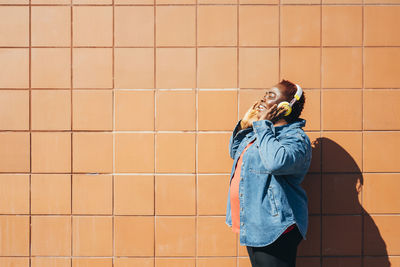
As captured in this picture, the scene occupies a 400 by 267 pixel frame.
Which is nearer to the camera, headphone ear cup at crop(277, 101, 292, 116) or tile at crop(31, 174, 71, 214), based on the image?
headphone ear cup at crop(277, 101, 292, 116)

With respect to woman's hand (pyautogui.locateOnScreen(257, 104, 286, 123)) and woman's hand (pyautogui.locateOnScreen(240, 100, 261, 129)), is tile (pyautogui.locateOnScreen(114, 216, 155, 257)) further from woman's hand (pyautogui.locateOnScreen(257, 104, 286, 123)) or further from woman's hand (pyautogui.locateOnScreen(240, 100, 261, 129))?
woman's hand (pyautogui.locateOnScreen(257, 104, 286, 123))

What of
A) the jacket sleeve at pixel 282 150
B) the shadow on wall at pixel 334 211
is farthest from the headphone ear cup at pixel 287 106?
the shadow on wall at pixel 334 211

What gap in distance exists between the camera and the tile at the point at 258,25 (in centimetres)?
246

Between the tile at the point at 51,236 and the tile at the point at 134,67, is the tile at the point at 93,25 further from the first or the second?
the tile at the point at 51,236

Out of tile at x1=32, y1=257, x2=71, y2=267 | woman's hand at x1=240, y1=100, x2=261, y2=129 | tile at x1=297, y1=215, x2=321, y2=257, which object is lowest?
tile at x1=32, y1=257, x2=71, y2=267

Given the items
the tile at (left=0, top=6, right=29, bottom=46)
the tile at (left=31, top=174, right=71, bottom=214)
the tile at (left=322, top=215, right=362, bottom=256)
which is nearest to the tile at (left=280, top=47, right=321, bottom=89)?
the tile at (left=322, top=215, right=362, bottom=256)

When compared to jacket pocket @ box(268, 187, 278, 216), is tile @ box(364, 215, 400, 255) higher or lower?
lower

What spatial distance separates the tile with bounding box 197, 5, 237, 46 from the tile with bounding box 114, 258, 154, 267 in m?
1.65

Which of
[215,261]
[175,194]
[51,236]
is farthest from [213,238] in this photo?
[51,236]

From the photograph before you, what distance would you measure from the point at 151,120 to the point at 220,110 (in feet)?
1.69

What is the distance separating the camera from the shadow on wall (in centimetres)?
248

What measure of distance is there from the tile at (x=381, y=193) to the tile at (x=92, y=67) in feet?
6.75

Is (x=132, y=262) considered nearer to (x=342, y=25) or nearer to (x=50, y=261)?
(x=50, y=261)

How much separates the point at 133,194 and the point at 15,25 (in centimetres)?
152
